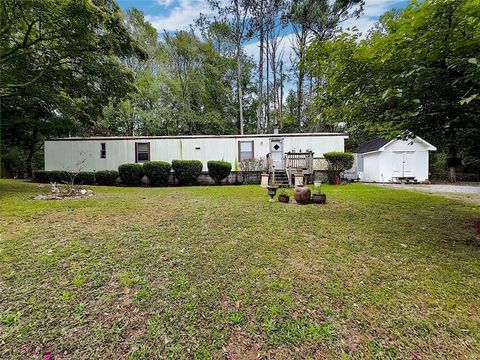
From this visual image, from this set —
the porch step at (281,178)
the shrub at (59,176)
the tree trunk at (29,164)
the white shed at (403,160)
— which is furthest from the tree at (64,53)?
the white shed at (403,160)

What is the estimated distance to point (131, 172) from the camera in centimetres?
1259

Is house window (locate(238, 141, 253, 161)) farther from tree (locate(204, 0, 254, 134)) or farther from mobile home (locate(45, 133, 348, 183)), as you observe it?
tree (locate(204, 0, 254, 134))

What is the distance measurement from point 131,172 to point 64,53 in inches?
229

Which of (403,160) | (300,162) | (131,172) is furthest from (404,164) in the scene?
(131,172)

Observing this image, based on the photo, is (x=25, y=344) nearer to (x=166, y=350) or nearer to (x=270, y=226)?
(x=166, y=350)

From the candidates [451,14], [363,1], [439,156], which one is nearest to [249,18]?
[363,1]

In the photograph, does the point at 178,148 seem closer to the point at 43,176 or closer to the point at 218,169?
the point at 218,169

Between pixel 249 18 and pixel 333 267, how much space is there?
2300 cm

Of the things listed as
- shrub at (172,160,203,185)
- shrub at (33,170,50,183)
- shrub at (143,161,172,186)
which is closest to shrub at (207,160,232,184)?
shrub at (172,160,203,185)

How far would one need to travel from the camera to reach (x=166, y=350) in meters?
2.19

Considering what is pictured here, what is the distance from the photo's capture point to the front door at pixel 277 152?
14156mm

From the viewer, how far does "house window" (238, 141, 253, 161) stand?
14219 millimetres

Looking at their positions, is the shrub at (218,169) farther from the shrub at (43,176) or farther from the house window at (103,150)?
the shrub at (43,176)

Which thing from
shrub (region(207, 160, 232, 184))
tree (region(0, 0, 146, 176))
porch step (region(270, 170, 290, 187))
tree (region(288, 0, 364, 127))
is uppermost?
tree (region(288, 0, 364, 127))
